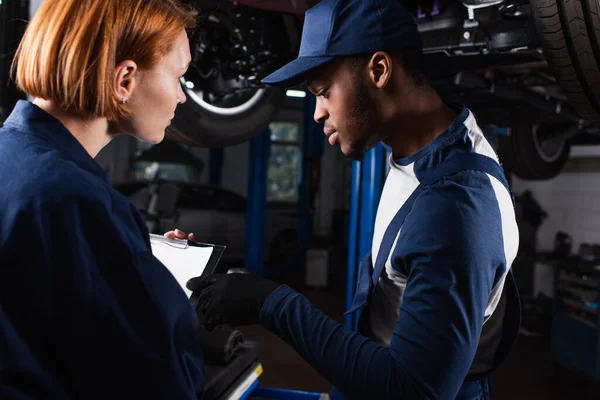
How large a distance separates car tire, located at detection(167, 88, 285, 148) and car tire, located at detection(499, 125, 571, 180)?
1872 mm

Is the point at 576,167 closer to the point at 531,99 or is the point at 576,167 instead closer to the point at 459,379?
the point at 531,99

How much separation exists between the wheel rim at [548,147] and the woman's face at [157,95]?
3.54 meters

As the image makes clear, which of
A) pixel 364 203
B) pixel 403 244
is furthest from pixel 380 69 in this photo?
pixel 364 203

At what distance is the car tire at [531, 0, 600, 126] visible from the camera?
136cm

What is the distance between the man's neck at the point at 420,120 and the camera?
1.04 meters

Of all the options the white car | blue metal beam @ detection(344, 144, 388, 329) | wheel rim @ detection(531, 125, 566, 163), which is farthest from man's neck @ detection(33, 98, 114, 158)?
the white car

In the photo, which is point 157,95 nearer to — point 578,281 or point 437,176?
point 437,176

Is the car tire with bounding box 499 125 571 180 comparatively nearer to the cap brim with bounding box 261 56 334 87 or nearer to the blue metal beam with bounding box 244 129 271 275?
the blue metal beam with bounding box 244 129 271 275

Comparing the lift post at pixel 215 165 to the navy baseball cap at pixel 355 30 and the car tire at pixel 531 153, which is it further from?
the navy baseball cap at pixel 355 30

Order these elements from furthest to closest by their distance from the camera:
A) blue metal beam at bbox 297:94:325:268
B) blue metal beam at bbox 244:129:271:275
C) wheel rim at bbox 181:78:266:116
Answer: blue metal beam at bbox 297:94:325:268 < blue metal beam at bbox 244:129:271:275 < wheel rim at bbox 181:78:266:116

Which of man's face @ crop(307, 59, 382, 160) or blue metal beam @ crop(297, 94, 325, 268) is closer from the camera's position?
man's face @ crop(307, 59, 382, 160)

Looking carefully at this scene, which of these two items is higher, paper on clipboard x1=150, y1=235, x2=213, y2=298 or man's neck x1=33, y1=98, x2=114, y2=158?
man's neck x1=33, y1=98, x2=114, y2=158

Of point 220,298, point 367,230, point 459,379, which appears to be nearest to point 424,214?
point 459,379

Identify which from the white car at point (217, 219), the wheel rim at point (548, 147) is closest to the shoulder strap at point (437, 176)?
the wheel rim at point (548, 147)
